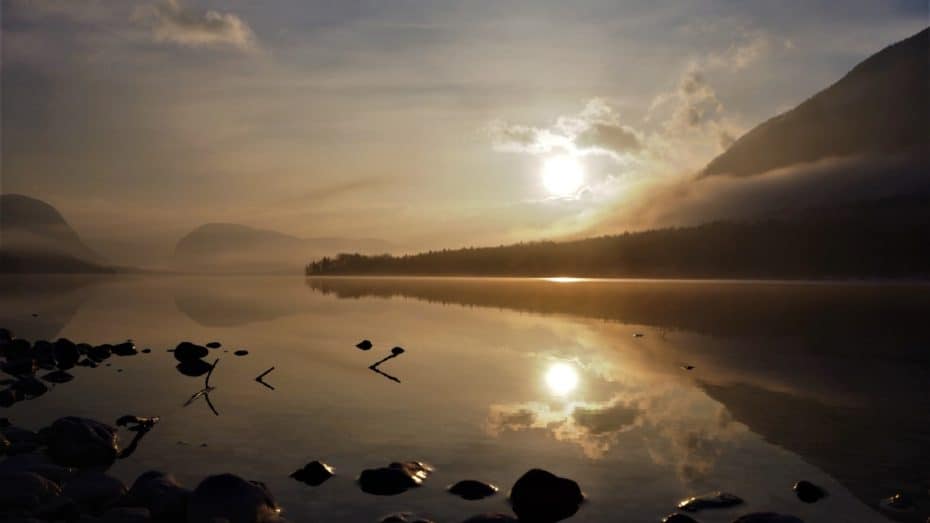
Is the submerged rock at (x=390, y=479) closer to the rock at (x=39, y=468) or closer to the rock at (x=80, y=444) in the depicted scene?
the rock at (x=39, y=468)

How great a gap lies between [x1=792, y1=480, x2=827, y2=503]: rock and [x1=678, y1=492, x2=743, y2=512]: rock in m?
1.52

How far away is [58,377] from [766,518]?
28178 millimetres

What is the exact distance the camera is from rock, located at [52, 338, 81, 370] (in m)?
34.0

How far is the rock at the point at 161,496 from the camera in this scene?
40.9ft

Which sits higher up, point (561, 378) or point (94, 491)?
point (94, 491)

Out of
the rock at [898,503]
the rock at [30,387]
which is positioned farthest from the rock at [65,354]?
the rock at [898,503]

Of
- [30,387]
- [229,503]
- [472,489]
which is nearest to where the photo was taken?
[229,503]

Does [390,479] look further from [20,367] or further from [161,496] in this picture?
[20,367]

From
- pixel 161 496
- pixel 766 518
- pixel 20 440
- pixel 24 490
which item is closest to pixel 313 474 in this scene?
pixel 161 496

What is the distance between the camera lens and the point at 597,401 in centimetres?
2580

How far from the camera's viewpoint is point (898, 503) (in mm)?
14141

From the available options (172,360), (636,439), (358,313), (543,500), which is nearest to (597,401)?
(636,439)

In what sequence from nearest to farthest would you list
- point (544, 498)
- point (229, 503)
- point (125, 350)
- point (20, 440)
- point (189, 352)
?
point (229, 503), point (544, 498), point (20, 440), point (189, 352), point (125, 350)

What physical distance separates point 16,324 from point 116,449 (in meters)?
50.4
